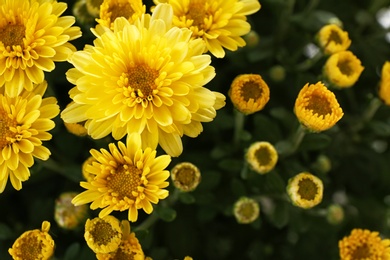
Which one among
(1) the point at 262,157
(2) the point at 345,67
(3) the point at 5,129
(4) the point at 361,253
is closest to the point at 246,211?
(1) the point at 262,157

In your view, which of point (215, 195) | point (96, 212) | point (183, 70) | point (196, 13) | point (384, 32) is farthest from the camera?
point (384, 32)

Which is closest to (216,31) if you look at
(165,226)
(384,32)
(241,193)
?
(241,193)

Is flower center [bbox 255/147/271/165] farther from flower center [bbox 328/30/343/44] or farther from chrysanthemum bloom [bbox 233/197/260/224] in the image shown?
flower center [bbox 328/30/343/44]

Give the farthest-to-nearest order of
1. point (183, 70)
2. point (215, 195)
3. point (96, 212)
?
point (215, 195), point (96, 212), point (183, 70)

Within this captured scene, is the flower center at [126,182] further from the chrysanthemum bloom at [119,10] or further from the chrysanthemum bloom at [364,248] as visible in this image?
the chrysanthemum bloom at [364,248]

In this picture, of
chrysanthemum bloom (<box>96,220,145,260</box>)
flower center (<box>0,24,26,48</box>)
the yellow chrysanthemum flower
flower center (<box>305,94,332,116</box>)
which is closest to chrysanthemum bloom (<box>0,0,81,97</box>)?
flower center (<box>0,24,26,48</box>)

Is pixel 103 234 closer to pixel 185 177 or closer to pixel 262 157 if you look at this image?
pixel 185 177

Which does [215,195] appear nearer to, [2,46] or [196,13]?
[196,13]
